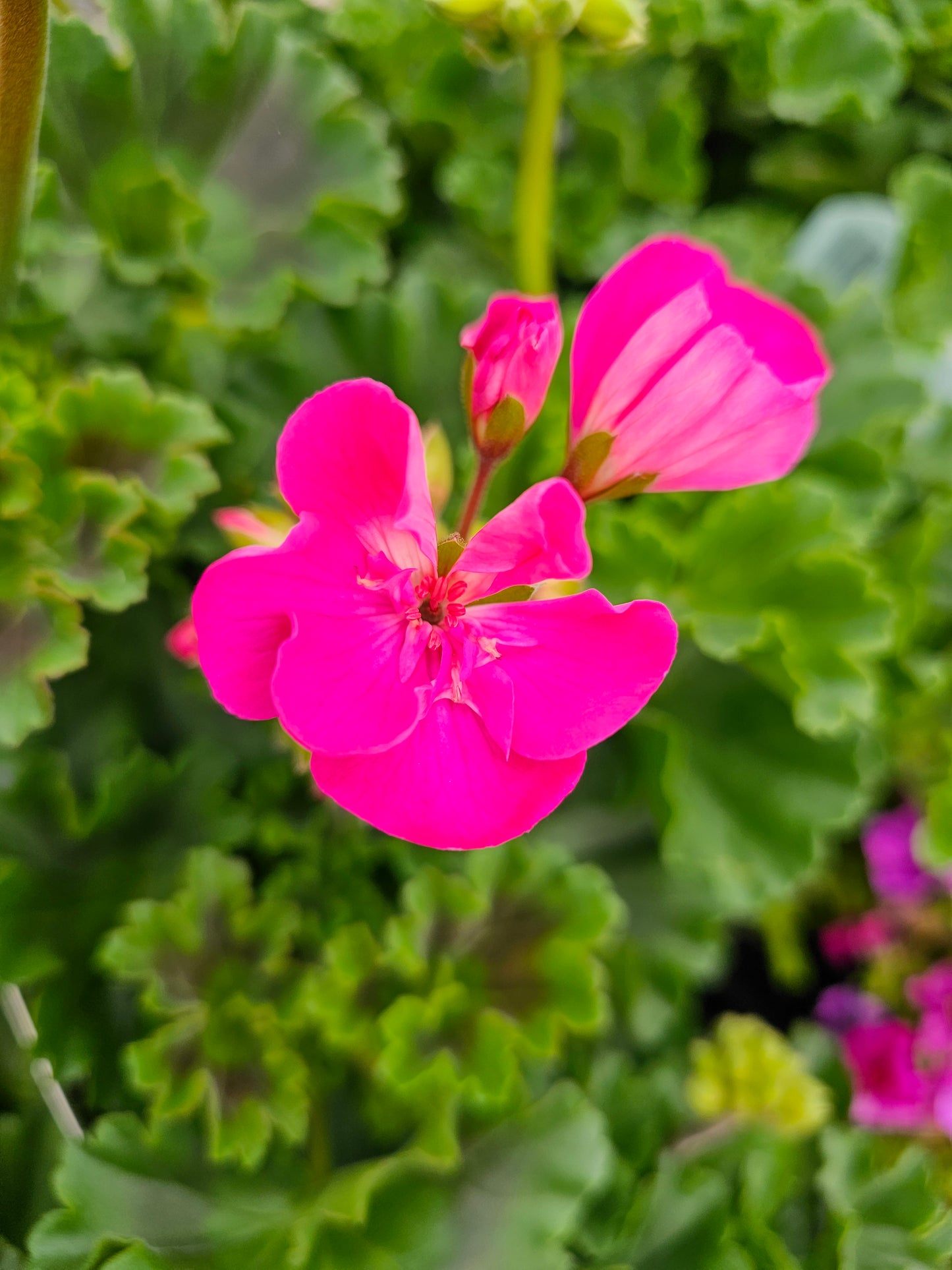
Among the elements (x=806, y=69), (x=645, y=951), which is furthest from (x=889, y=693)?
(x=806, y=69)

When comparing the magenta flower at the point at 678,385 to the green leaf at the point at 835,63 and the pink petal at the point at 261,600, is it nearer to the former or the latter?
the pink petal at the point at 261,600

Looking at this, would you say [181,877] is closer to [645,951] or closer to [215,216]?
[645,951]

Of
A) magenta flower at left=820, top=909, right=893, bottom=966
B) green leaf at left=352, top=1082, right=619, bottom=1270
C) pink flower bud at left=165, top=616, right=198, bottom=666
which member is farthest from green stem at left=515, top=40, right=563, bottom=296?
magenta flower at left=820, top=909, right=893, bottom=966

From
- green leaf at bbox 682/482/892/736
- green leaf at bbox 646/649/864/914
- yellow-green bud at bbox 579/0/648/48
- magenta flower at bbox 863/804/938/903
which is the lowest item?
magenta flower at bbox 863/804/938/903

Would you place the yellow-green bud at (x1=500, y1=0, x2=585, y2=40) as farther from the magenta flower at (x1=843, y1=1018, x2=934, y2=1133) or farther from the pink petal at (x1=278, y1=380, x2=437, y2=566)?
the magenta flower at (x1=843, y1=1018, x2=934, y2=1133)

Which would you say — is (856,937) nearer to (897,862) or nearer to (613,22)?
(897,862)

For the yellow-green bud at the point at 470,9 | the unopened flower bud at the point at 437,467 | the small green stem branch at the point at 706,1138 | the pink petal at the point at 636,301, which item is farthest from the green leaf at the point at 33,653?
the small green stem branch at the point at 706,1138

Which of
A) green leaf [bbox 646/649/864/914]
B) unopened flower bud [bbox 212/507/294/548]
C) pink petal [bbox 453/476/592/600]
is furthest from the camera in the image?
green leaf [bbox 646/649/864/914]
